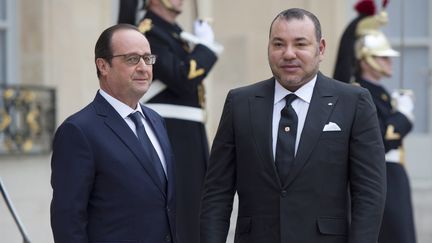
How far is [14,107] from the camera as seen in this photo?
859 cm

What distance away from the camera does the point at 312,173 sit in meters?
4.56

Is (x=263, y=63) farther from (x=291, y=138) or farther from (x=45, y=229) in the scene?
(x=291, y=138)

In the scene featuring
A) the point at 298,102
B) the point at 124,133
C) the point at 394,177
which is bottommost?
the point at 394,177

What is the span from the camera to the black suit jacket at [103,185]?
14.7 ft

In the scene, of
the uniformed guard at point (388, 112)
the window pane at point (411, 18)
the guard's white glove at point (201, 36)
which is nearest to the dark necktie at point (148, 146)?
the guard's white glove at point (201, 36)

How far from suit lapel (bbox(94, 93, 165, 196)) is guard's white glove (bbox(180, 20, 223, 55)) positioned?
2512 mm

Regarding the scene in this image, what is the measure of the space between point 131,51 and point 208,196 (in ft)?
2.18

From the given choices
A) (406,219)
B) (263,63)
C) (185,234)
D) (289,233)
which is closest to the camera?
(289,233)

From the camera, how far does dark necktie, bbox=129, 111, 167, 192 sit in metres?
4.70

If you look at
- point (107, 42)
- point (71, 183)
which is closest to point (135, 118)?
point (107, 42)

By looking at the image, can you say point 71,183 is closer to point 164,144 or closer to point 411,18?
point 164,144

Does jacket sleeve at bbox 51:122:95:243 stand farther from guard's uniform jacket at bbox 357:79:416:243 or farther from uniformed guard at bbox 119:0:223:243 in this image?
guard's uniform jacket at bbox 357:79:416:243

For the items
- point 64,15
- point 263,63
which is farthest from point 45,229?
point 263,63

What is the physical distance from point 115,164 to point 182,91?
98.5 inches
